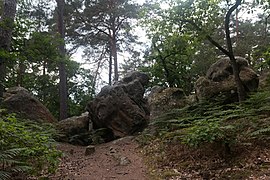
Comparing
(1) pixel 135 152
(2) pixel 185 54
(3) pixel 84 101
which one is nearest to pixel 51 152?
(1) pixel 135 152

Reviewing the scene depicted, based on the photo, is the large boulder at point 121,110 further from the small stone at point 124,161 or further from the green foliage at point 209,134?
the green foliage at point 209,134

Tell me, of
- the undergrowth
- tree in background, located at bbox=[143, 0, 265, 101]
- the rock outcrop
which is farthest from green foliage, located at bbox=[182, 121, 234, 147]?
the rock outcrop

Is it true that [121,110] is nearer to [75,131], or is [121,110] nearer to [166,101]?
[166,101]

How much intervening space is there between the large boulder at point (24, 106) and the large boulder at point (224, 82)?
7374 mm

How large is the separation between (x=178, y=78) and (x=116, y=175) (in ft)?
32.8

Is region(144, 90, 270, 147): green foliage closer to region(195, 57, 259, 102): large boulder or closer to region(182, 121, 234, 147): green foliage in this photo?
region(182, 121, 234, 147): green foliage

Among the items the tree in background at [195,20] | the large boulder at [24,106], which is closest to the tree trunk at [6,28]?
the large boulder at [24,106]

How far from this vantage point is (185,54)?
14.3 metres

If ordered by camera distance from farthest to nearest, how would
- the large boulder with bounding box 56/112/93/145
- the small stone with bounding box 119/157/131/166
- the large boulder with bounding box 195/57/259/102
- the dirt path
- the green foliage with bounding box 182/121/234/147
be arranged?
the large boulder with bounding box 56/112/93/145, the large boulder with bounding box 195/57/259/102, the small stone with bounding box 119/157/131/166, the dirt path, the green foliage with bounding box 182/121/234/147

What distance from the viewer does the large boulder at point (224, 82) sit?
32.6 feet

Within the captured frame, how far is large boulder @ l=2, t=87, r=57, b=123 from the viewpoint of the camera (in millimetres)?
10934

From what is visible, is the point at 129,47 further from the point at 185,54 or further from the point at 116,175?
the point at 116,175

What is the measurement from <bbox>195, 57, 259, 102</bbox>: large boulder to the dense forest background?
91cm

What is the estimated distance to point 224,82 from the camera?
1033 cm
